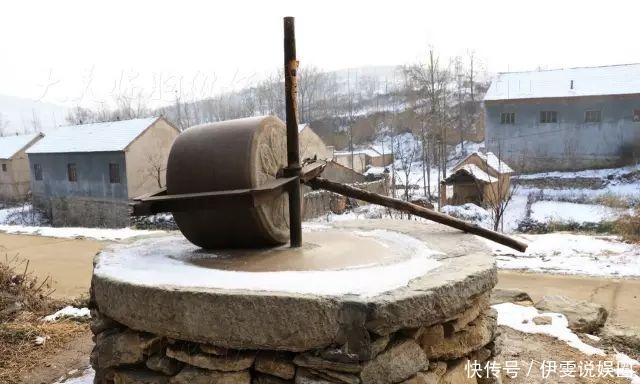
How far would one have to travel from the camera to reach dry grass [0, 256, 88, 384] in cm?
404

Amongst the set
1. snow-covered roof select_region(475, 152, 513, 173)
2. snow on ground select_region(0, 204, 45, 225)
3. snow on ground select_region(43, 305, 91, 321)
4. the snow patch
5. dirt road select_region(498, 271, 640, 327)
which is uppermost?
snow-covered roof select_region(475, 152, 513, 173)

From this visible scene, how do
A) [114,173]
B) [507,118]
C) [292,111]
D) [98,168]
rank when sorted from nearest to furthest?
[292,111] < [114,173] < [98,168] < [507,118]

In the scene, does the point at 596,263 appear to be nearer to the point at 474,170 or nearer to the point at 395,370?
the point at 395,370

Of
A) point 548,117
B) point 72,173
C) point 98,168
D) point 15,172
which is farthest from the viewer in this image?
point 15,172

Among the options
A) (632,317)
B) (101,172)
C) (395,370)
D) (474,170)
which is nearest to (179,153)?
(395,370)

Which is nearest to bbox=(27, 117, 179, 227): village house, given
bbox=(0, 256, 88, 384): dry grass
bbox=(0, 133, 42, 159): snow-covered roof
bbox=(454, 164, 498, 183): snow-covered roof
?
bbox=(0, 133, 42, 159): snow-covered roof

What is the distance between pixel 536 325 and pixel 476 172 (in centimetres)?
1197

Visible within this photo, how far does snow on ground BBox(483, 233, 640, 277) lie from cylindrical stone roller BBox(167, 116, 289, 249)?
4456 mm

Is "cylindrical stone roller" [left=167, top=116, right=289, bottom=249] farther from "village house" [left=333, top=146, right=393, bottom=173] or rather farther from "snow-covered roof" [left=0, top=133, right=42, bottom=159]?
"snow-covered roof" [left=0, top=133, right=42, bottom=159]

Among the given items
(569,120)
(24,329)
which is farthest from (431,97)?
(24,329)

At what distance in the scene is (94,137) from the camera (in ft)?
75.9

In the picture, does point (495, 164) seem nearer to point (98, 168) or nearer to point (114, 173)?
point (114, 173)

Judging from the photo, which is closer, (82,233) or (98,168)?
(82,233)

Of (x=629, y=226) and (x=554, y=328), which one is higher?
(x=554, y=328)
